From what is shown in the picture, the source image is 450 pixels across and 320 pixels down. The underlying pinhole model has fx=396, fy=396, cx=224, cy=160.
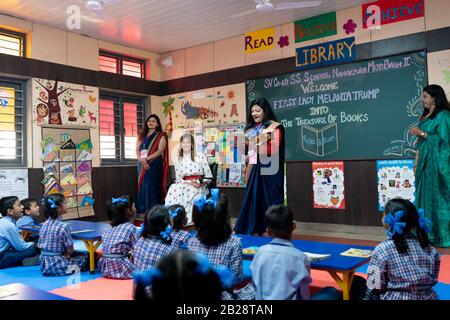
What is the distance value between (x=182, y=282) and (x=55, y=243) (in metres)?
2.72

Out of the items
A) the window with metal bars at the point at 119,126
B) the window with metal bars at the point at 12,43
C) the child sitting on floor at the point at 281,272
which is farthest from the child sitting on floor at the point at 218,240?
the window with metal bars at the point at 119,126

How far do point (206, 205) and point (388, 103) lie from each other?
337cm

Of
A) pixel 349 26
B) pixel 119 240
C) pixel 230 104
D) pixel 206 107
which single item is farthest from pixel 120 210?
pixel 349 26

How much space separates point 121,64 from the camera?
6.54 meters

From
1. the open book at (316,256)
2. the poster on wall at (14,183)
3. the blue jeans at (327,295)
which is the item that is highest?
the poster on wall at (14,183)

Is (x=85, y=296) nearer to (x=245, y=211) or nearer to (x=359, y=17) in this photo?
(x=245, y=211)

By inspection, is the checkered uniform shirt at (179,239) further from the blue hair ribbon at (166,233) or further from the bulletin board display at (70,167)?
the bulletin board display at (70,167)

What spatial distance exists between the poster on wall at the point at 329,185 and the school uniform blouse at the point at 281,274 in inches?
134

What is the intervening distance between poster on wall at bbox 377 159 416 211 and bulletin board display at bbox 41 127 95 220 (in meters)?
4.00

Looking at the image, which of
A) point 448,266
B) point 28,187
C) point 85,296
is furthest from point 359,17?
point 28,187

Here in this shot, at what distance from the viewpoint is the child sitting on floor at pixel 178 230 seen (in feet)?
8.41

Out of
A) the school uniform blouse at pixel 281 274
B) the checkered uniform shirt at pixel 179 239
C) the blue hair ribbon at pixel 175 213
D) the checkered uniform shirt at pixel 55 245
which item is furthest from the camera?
the checkered uniform shirt at pixel 55 245

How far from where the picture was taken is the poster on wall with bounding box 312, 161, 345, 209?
16.5 ft

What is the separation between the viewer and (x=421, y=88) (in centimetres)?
450
